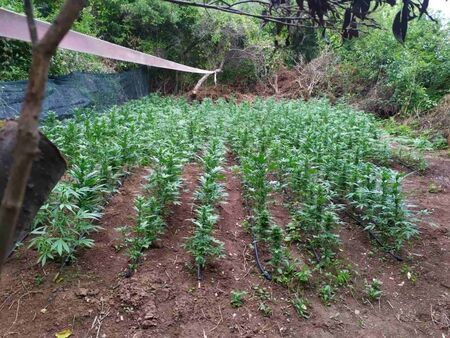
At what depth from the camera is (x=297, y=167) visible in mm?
3340

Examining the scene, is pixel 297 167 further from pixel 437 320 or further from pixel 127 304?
pixel 127 304

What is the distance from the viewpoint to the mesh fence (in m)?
4.45

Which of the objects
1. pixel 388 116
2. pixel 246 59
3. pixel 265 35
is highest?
pixel 265 35

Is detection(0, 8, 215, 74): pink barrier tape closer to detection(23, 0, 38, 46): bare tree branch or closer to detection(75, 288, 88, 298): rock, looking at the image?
detection(23, 0, 38, 46): bare tree branch

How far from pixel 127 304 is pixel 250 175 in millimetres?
1492

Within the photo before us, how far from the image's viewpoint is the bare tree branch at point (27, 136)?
39 cm

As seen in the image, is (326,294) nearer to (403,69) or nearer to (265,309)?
(265,309)

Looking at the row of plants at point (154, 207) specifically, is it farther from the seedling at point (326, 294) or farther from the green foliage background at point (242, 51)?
the green foliage background at point (242, 51)

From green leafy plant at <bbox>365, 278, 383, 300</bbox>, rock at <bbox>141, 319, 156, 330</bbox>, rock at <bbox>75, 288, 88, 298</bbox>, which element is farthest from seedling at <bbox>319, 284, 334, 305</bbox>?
rock at <bbox>75, 288, 88, 298</bbox>

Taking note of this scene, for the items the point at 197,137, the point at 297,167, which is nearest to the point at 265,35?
the point at 197,137

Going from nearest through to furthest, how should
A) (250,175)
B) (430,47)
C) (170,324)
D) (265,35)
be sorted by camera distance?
(170,324) → (250,175) → (430,47) → (265,35)

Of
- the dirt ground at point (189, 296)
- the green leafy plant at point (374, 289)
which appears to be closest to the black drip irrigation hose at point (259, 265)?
the dirt ground at point (189, 296)

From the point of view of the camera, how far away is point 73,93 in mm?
6051

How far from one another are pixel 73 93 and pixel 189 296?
506 centimetres
